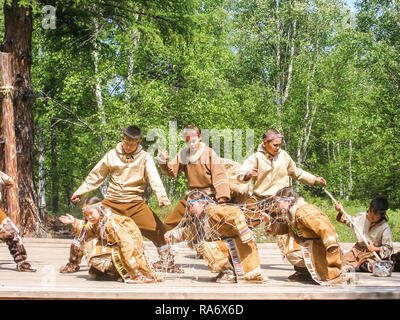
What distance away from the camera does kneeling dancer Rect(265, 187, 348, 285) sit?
5516 millimetres

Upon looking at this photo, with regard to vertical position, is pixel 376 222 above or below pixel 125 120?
below

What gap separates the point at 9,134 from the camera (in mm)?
10562

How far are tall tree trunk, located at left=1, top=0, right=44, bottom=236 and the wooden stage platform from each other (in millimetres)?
3846

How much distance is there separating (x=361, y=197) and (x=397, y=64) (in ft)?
38.8

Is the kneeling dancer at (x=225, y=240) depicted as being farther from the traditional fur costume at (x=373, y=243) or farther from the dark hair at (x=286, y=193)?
the traditional fur costume at (x=373, y=243)

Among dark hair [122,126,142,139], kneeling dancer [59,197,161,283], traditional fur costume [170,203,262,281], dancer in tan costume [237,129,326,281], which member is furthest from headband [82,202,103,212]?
dancer in tan costume [237,129,326,281]

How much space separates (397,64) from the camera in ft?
54.5

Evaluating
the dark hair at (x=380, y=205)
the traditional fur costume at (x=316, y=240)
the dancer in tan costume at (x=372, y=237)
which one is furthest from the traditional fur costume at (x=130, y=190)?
the dark hair at (x=380, y=205)

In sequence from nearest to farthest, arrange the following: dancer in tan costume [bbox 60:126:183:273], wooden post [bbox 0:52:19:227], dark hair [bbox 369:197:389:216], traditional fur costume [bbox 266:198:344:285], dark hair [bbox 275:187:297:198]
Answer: traditional fur costume [bbox 266:198:344:285]
dark hair [bbox 275:187:297:198]
dancer in tan costume [bbox 60:126:183:273]
dark hair [bbox 369:197:389:216]
wooden post [bbox 0:52:19:227]

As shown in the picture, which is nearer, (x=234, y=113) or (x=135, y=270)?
(x=135, y=270)

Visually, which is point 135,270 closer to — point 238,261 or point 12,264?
point 238,261

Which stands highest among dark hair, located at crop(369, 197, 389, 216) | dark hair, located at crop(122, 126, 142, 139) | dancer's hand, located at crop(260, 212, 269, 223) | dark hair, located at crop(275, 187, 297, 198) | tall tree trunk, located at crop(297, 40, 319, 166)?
tall tree trunk, located at crop(297, 40, 319, 166)

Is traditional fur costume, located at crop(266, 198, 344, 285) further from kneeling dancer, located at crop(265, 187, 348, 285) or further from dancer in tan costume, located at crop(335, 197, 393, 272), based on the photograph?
dancer in tan costume, located at crop(335, 197, 393, 272)
